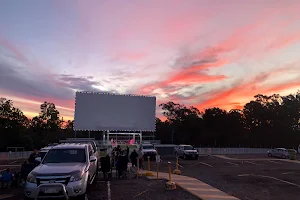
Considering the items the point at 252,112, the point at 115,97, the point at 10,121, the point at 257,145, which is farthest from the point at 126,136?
the point at 252,112

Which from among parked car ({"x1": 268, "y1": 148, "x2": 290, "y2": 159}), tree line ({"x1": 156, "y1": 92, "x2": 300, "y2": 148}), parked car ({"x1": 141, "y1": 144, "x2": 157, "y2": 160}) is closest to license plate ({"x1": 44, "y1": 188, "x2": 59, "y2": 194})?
parked car ({"x1": 141, "y1": 144, "x2": 157, "y2": 160})

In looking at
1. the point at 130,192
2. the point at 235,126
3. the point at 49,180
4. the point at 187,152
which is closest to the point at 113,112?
the point at 187,152

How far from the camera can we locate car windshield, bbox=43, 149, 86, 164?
34.7 ft

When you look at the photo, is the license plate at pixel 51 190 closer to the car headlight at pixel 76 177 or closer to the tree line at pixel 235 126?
the car headlight at pixel 76 177

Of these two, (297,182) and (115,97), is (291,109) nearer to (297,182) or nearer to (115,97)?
(115,97)

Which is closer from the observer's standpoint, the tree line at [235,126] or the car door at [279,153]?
the car door at [279,153]

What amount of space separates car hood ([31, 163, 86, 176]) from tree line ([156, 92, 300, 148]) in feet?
233

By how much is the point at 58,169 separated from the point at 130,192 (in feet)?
11.9

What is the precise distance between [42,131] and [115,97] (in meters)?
31.7

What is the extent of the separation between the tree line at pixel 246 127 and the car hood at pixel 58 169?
7110 cm

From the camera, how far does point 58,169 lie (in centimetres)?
931

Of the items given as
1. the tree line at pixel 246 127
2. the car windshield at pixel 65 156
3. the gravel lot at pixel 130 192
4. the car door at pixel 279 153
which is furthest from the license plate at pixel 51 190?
the tree line at pixel 246 127

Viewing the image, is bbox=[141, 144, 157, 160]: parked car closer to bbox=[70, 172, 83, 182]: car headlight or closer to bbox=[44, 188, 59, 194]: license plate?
bbox=[70, 172, 83, 182]: car headlight

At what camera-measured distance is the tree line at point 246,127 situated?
82.9 m
